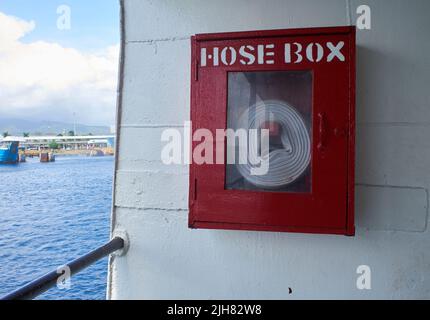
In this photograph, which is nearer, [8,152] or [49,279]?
[49,279]

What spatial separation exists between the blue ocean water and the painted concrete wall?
233 centimetres

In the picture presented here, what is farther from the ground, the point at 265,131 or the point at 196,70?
the point at 196,70

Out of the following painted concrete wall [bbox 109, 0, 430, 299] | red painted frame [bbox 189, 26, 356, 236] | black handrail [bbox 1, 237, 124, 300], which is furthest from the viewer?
painted concrete wall [bbox 109, 0, 430, 299]

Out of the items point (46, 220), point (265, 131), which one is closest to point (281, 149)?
point (265, 131)

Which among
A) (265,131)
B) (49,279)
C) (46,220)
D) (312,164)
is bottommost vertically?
(46,220)

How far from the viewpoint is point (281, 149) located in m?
1.25

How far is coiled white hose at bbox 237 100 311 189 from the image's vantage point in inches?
48.1

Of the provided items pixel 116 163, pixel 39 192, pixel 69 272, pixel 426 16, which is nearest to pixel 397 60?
pixel 426 16

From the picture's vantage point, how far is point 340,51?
1137 millimetres

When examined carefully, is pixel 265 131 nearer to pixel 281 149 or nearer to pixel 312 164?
pixel 281 149

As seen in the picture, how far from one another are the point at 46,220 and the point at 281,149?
5.26 m

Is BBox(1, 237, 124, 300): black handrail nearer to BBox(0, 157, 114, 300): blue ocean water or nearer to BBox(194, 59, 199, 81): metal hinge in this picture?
BBox(194, 59, 199, 81): metal hinge

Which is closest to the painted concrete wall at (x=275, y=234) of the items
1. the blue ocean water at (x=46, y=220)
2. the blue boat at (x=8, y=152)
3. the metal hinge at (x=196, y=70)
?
the metal hinge at (x=196, y=70)

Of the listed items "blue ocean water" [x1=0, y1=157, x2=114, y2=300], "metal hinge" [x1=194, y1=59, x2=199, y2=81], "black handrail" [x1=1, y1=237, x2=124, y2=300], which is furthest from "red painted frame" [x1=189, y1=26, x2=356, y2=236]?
"blue ocean water" [x1=0, y1=157, x2=114, y2=300]
